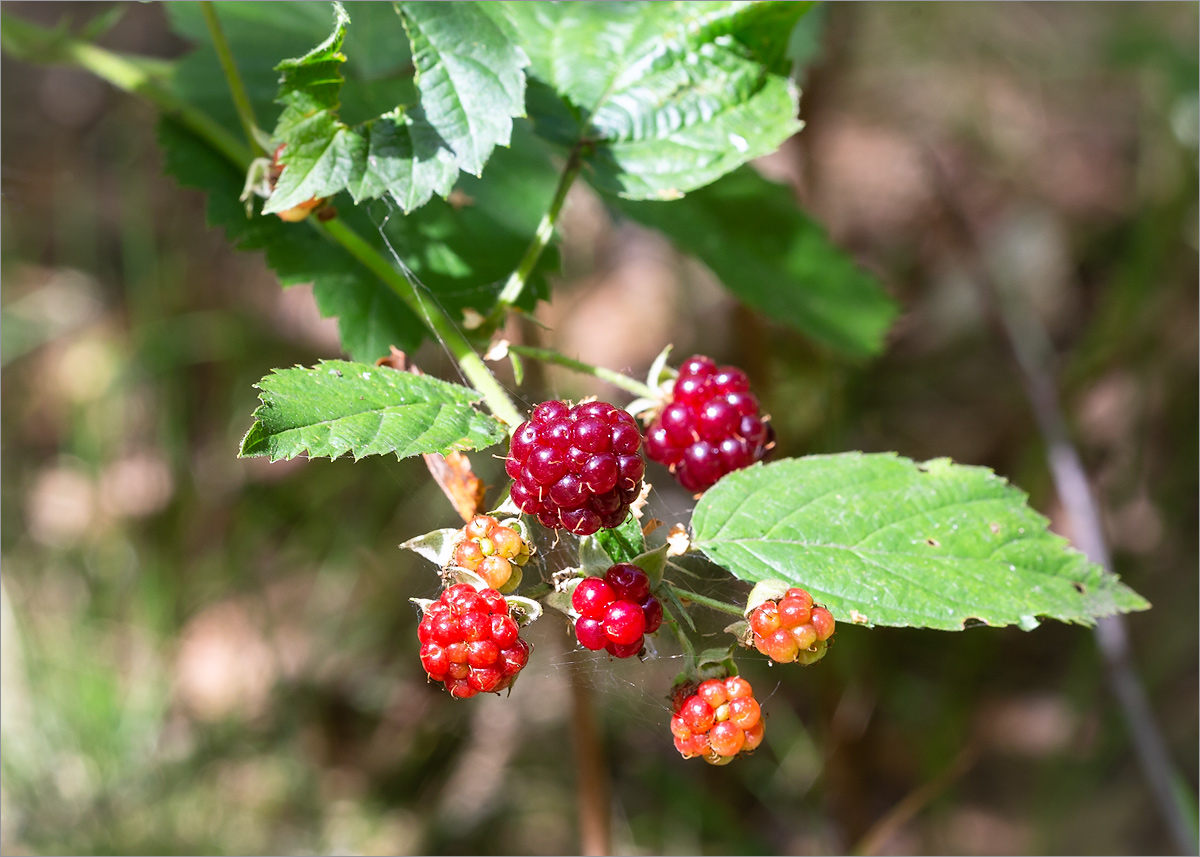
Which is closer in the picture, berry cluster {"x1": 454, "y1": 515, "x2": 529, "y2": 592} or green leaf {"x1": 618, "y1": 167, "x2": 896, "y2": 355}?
berry cluster {"x1": 454, "y1": 515, "x2": 529, "y2": 592}

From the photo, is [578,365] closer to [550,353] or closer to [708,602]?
[550,353]

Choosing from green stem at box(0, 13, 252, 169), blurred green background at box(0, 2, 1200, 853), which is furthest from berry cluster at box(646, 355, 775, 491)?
blurred green background at box(0, 2, 1200, 853)

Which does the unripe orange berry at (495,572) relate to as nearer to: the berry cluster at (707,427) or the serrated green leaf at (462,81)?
the berry cluster at (707,427)

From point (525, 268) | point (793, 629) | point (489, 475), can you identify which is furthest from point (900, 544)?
point (489, 475)

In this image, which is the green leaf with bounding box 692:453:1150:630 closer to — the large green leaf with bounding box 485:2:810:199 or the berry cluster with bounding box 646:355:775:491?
the berry cluster with bounding box 646:355:775:491

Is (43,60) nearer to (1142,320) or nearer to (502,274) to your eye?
(502,274)
